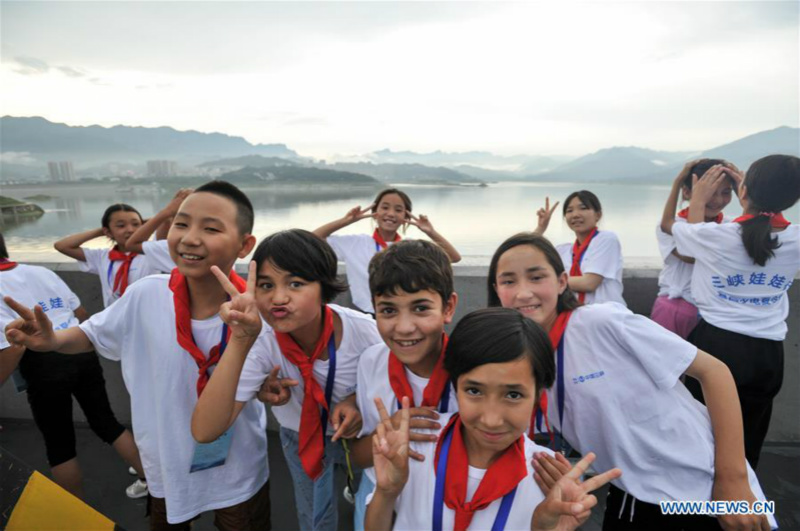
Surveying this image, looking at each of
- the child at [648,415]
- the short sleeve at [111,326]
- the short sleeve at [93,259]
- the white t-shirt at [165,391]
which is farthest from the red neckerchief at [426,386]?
the short sleeve at [93,259]

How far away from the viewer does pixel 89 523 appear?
161 cm

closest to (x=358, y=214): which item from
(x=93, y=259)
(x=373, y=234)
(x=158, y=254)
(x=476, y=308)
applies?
(x=373, y=234)

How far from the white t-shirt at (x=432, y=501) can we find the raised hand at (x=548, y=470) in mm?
16

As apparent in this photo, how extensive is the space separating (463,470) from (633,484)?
730 mm

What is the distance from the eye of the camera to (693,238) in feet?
7.06

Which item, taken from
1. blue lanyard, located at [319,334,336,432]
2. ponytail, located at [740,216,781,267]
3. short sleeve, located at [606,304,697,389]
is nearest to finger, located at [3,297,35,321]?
blue lanyard, located at [319,334,336,432]

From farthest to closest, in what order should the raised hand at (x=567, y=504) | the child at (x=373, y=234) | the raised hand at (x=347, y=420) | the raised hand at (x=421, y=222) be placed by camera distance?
the raised hand at (x=421, y=222), the child at (x=373, y=234), the raised hand at (x=347, y=420), the raised hand at (x=567, y=504)

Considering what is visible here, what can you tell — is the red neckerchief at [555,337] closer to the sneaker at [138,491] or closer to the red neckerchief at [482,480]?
the red neckerchief at [482,480]

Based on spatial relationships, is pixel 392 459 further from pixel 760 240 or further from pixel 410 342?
pixel 760 240

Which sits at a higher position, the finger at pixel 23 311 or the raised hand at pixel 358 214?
the raised hand at pixel 358 214

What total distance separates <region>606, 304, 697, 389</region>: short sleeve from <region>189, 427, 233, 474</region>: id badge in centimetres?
157

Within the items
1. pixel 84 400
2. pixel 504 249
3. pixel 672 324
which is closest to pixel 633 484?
pixel 504 249

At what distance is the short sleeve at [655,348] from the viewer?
1329 millimetres

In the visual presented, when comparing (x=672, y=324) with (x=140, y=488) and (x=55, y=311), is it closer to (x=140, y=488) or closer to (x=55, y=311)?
(x=140, y=488)
